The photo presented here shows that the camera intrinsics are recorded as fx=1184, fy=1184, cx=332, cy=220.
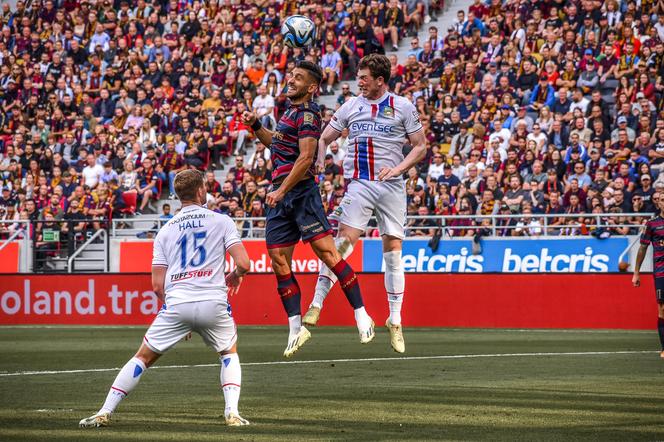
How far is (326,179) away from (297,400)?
680 inches

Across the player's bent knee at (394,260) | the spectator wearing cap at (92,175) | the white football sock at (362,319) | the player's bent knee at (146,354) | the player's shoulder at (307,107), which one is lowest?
the player's bent knee at (146,354)

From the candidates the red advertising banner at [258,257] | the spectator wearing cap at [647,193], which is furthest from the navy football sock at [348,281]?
the red advertising banner at [258,257]

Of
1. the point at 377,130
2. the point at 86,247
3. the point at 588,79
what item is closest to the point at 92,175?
the point at 86,247

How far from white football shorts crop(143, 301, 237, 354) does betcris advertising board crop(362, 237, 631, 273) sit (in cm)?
1619

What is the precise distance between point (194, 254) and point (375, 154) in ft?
13.1

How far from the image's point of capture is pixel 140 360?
8547mm

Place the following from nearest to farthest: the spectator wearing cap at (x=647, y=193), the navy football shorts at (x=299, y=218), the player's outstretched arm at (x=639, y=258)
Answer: the navy football shorts at (x=299, y=218) → the player's outstretched arm at (x=639, y=258) → the spectator wearing cap at (x=647, y=193)

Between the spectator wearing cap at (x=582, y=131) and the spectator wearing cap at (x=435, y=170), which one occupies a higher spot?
the spectator wearing cap at (x=582, y=131)

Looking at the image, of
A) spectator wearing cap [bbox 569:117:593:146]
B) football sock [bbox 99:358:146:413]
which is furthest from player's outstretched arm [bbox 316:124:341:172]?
spectator wearing cap [bbox 569:117:593:146]

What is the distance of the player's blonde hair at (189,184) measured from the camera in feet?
27.7

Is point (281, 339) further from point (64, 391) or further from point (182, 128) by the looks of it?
point (182, 128)

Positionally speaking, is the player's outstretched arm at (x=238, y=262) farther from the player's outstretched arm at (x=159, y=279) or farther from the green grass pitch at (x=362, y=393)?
the green grass pitch at (x=362, y=393)

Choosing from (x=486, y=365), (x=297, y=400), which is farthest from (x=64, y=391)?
(x=486, y=365)

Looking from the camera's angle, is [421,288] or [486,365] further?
[421,288]
